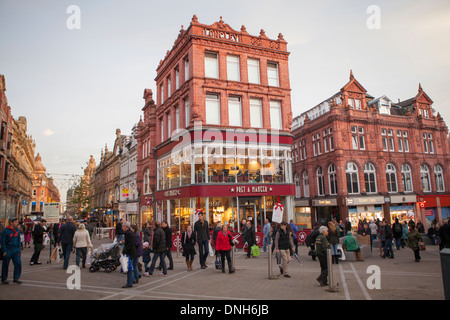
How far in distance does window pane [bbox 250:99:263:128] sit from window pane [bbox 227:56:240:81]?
241 cm

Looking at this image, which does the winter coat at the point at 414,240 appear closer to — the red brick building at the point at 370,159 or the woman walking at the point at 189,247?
the woman walking at the point at 189,247

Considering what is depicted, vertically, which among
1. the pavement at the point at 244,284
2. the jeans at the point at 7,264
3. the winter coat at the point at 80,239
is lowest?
the pavement at the point at 244,284

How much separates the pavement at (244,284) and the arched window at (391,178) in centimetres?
2524

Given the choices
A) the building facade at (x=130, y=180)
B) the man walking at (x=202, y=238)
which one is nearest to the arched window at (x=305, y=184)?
the building facade at (x=130, y=180)

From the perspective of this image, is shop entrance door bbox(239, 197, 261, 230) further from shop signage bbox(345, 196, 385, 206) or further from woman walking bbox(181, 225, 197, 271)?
shop signage bbox(345, 196, 385, 206)

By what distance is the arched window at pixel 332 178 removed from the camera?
113 feet

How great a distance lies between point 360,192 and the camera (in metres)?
33.7

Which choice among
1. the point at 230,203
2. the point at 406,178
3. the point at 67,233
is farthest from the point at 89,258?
the point at 406,178

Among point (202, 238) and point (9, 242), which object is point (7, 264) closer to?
point (9, 242)

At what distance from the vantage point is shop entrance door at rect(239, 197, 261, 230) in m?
23.1

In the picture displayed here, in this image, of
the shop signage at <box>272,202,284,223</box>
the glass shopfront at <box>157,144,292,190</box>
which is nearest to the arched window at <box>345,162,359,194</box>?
the glass shopfront at <box>157,144,292,190</box>

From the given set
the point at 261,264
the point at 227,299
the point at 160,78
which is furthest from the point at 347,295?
the point at 160,78

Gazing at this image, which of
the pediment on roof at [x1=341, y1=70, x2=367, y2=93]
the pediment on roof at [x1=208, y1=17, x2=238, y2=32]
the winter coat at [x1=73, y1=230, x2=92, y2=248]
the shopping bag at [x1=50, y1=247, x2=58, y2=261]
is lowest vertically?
the shopping bag at [x1=50, y1=247, x2=58, y2=261]

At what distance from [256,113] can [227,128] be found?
3.41m
